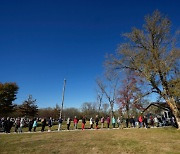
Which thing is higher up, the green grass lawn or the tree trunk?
the tree trunk

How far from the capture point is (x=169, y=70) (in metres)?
19.8

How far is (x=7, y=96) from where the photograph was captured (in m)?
46.2

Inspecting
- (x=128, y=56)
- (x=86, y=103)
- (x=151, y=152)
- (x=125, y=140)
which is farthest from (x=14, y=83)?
(x=86, y=103)

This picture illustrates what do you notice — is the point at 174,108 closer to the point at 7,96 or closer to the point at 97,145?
the point at 97,145

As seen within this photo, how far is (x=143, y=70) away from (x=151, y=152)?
1023 centimetres

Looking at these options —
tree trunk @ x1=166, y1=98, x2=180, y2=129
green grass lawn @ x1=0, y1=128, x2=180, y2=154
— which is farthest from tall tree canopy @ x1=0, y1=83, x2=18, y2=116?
tree trunk @ x1=166, y1=98, x2=180, y2=129

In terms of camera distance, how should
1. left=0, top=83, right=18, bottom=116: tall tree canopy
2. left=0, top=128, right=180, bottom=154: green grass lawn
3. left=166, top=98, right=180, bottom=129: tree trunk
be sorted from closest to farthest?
left=0, top=128, right=180, bottom=154: green grass lawn, left=166, top=98, right=180, bottom=129: tree trunk, left=0, top=83, right=18, bottom=116: tall tree canopy

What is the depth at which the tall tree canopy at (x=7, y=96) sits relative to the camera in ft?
147

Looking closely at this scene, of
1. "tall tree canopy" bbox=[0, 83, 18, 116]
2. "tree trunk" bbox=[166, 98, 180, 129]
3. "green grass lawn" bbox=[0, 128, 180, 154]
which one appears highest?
"tall tree canopy" bbox=[0, 83, 18, 116]

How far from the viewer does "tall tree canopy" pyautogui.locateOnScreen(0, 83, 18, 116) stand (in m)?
44.9

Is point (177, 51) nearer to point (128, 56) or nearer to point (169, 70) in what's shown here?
point (169, 70)

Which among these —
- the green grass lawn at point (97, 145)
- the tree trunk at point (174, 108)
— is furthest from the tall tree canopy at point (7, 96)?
the tree trunk at point (174, 108)

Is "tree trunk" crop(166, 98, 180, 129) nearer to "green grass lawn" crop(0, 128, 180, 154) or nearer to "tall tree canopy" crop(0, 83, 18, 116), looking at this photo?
"green grass lawn" crop(0, 128, 180, 154)

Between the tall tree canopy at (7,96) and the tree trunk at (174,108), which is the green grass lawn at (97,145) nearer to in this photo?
the tree trunk at (174,108)
